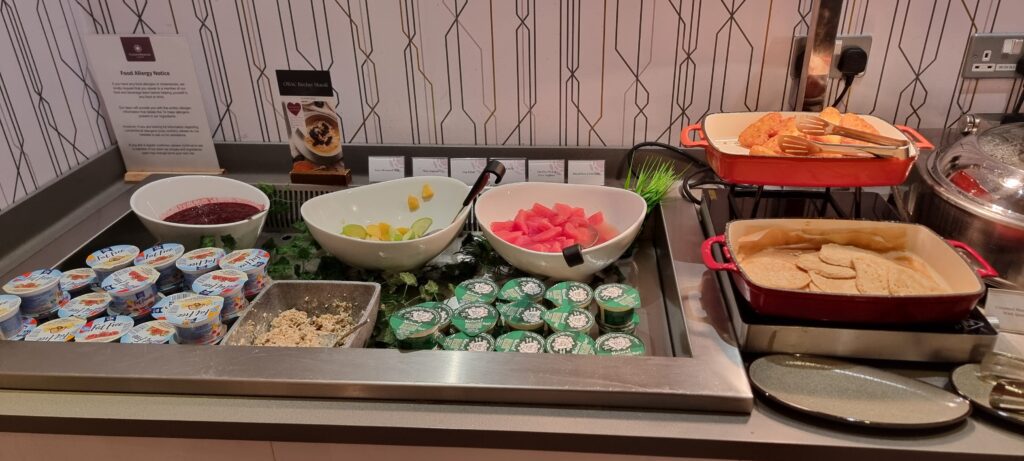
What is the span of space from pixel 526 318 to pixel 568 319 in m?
0.07

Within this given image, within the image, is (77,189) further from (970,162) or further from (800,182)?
(970,162)

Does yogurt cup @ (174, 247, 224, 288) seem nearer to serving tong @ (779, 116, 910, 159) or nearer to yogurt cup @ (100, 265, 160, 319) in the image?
yogurt cup @ (100, 265, 160, 319)

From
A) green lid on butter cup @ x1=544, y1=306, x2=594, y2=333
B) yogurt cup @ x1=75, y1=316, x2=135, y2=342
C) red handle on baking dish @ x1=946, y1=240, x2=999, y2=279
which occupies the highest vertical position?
red handle on baking dish @ x1=946, y1=240, x2=999, y2=279

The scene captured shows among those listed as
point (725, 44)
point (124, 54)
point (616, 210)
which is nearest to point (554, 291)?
point (616, 210)

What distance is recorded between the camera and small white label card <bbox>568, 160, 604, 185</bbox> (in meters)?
1.42

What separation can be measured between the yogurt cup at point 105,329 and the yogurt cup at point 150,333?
0.05 feet

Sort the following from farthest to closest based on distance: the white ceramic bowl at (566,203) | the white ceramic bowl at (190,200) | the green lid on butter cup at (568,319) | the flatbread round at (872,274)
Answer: the white ceramic bowl at (190,200), the white ceramic bowl at (566,203), the green lid on butter cup at (568,319), the flatbread round at (872,274)

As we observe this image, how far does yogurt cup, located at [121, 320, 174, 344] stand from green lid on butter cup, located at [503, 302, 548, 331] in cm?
52

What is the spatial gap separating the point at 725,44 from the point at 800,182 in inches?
17.6

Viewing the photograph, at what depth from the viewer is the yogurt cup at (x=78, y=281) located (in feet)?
3.70

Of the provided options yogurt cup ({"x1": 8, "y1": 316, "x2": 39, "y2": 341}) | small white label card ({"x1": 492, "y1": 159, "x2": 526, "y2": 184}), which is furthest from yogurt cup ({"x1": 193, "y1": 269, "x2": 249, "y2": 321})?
small white label card ({"x1": 492, "y1": 159, "x2": 526, "y2": 184})

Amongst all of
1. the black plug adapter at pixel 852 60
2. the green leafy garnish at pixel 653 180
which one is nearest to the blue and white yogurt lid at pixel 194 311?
the green leafy garnish at pixel 653 180

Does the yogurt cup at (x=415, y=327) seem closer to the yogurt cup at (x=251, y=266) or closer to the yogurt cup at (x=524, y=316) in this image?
the yogurt cup at (x=524, y=316)

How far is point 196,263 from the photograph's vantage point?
115 centimetres
